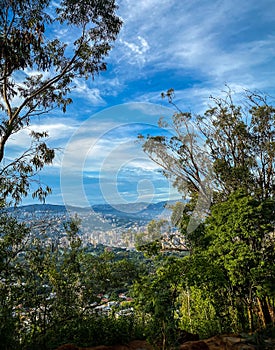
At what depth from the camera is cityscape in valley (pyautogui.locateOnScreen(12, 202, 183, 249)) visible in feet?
19.0

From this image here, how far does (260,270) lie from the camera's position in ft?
18.5

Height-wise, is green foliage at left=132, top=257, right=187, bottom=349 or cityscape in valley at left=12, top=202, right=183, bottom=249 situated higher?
cityscape in valley at left=12, top=202, right=183, bottom=249

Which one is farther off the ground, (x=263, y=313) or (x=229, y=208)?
(x=229, y=208)

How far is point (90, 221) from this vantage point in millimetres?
6328

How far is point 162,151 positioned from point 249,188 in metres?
3.68

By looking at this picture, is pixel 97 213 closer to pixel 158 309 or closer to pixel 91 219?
pixel 91 219

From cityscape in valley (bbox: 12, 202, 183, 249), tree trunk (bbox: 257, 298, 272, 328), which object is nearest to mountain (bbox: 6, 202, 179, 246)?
cityscape in valley (bbox: 12, 202, 183, 249)

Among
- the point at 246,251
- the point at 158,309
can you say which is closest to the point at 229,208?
the point at 246,251

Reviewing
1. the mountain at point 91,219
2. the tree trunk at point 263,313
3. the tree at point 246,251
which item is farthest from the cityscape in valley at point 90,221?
the tree trunk at point 263,313

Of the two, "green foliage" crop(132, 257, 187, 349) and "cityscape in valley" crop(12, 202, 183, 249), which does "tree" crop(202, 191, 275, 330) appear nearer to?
"green foliage" crop(132, 257, 187, 349)

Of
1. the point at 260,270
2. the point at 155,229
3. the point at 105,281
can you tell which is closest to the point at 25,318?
the point at 105,281

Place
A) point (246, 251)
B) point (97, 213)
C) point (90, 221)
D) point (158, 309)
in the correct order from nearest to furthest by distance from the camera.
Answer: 1. point (158, 309)
2. point (246, 251)
3. point (90, 221)
4. point (97, 213)

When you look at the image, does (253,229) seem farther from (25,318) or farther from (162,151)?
(162,151)

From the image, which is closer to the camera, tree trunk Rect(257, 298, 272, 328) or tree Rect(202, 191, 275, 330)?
tree Rect(202, 191, 275, 330)
